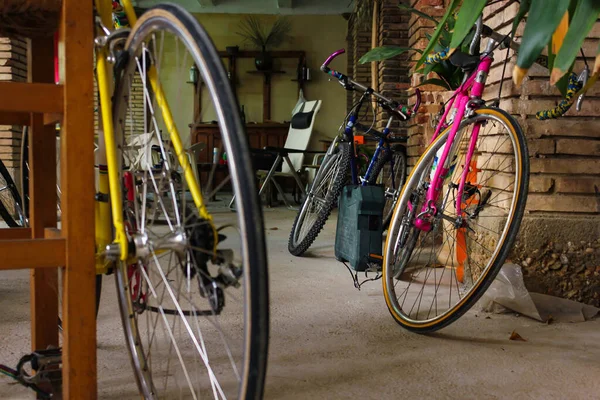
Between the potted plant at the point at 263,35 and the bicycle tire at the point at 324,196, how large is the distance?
5433mm

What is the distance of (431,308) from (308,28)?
23.2 feet

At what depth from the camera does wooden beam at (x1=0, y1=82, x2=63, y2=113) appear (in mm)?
817

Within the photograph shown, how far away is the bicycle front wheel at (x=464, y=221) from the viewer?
142 centimetres

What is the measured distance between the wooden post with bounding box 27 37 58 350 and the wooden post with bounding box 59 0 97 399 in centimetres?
31

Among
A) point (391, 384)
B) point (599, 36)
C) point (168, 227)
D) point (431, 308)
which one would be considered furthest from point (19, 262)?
point (599, 36)

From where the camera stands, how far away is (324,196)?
9.31 feet

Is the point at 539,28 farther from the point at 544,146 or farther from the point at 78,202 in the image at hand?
the point at 544,146

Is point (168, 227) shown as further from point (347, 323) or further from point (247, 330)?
point (347, 323)

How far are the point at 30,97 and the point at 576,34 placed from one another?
2.97 feet

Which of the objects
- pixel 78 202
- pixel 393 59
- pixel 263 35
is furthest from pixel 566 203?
pixel 263 35

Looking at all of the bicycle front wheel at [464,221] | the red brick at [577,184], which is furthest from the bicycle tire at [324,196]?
the red brick at [577,184]

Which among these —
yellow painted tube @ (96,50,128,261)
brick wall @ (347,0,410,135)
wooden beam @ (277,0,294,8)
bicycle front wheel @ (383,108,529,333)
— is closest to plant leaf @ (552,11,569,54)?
bicycle front wheel @ (383,108,529,333)

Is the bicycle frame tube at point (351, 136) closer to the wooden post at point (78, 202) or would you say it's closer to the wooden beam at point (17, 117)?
the wooden beam at point (17, 117)

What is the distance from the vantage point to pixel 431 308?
1828mm
